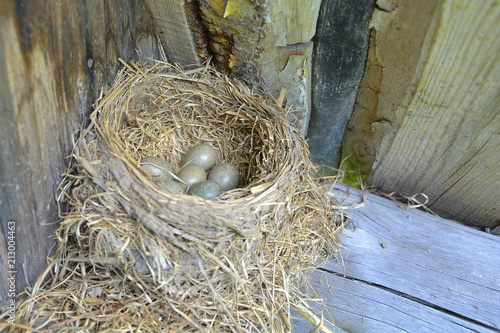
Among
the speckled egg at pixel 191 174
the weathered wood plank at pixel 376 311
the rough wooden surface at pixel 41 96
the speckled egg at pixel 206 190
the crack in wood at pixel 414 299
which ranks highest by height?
the rough wooden surface at pixel 41 96

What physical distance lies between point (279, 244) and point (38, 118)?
1063mm

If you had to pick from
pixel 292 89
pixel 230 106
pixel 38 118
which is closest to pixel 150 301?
pixel 38 118

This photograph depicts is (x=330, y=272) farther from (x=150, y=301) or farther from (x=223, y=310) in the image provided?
(x=150, y=301)

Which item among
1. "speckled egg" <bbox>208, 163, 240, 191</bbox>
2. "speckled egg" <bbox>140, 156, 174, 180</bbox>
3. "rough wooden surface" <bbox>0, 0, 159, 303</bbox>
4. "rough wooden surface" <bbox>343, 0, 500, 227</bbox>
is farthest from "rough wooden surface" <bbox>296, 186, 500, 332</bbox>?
"rough wooden surface" <bbox>0, 0, 159, 303</bbox>

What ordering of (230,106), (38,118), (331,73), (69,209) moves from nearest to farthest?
(38,118), (69,209), (331,73), (230,106)

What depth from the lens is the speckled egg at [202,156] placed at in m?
2.02

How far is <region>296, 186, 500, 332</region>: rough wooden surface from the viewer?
5.36ft

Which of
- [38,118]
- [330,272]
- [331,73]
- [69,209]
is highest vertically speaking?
[331,73]

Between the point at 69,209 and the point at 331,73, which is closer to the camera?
the point at 69,209

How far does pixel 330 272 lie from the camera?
1.81 meters

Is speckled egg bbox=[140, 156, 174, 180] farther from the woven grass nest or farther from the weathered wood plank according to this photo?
the weathered wood plank

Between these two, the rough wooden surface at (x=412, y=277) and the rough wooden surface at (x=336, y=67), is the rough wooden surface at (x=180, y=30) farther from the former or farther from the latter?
the rough wooden surface at (x=412, y=277)

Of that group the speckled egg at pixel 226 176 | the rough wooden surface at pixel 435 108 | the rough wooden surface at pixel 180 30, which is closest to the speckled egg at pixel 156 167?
the speckled egg at pixel 226 176

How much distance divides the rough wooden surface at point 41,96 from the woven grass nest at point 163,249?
0.25ft
